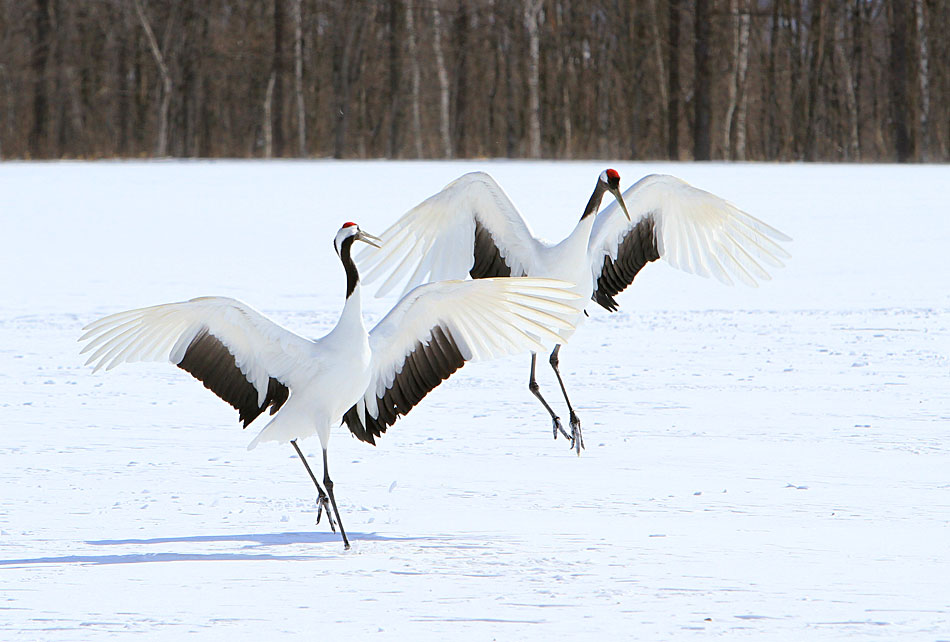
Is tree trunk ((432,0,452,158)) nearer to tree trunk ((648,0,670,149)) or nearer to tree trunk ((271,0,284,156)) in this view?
tree trunk ((271,0,284,156))

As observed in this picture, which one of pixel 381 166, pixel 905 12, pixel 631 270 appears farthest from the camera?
pixel 905 12

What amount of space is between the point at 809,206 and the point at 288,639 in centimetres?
1394

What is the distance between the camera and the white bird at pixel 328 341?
498cm

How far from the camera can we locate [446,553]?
4727mm

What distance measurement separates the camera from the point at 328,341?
5012 mm

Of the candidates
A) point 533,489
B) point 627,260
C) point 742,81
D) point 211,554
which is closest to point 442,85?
point 742,81

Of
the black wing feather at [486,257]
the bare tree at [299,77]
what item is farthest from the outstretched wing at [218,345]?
the bare tree at [299,77]

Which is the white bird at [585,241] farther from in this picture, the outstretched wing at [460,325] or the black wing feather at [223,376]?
the black wing feather at [223,376]

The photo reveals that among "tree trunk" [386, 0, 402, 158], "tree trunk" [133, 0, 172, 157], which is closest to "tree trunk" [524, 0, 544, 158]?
"tree trunk" [386, 0, 402, 158]

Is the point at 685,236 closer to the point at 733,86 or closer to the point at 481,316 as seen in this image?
the point at 481,316

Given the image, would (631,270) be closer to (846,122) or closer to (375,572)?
(375,572)

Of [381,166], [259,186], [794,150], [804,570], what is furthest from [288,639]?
[794,150]

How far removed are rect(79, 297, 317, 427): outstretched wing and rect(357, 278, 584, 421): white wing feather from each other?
12.7 inches

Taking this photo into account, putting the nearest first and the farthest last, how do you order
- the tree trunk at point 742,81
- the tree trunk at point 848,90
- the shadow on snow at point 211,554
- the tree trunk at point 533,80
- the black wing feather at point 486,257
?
the shadow on snow at point 211,554 → the black wing feather at point 486,257 → the tree trunk at point 533,80 → the tree trunk at point 742,81 → the tree trunk at point 848,90
